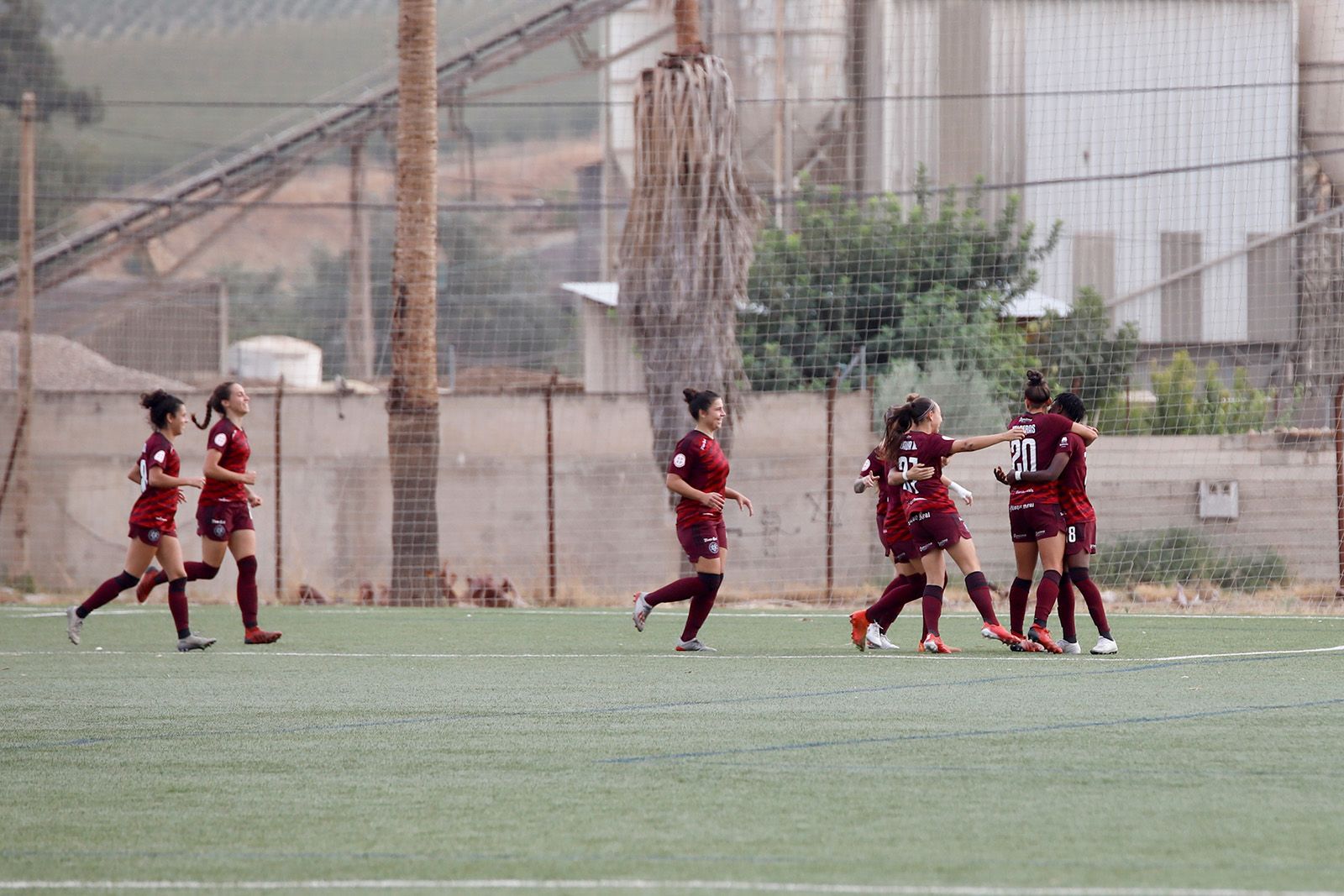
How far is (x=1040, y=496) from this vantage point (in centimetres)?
1058

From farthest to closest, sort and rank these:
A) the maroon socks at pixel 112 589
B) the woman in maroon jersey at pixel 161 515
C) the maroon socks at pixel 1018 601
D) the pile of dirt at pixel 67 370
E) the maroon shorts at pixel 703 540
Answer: the pile of dirt at pixel 67 370, the maroon socks at pixel 112 589, the woman in maroon jersey at pixel 161 515, the maroon shorts at pixel 703 540, the maroon socks at pixel 1018 601

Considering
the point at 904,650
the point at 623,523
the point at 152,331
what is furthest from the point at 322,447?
the point at 152,331

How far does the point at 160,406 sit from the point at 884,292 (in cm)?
1609

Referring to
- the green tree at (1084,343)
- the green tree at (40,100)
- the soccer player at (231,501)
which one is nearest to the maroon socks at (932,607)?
the soccer player at (231,501)

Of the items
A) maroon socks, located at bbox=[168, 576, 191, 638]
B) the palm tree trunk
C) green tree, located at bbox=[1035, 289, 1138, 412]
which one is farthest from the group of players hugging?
green tree, located at bbox=[1035, 289, 1138, 412]

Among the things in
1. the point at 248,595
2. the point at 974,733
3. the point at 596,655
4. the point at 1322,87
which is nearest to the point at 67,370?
the point at 1322,87

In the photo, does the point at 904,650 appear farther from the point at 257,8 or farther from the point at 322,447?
the point at 257,8

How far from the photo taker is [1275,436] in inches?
810

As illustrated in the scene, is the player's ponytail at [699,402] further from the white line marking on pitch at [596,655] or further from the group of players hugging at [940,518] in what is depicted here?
the white line marking on pitch at [596,655]

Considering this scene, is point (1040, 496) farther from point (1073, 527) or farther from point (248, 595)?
point (248, 595)

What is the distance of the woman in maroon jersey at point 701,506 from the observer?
1107 cm

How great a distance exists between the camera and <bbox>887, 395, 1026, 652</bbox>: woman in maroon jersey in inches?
421

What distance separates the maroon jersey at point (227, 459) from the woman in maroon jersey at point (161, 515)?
0.15 m

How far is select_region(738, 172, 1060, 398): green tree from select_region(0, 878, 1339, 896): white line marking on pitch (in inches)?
773
